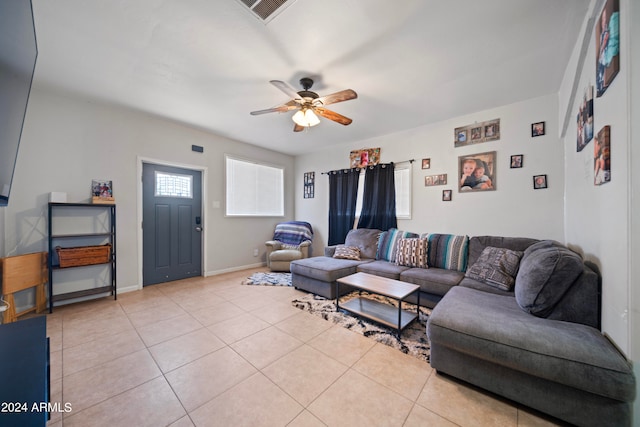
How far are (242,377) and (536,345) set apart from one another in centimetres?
185

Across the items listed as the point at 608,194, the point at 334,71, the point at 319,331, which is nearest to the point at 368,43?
the point at 334,71

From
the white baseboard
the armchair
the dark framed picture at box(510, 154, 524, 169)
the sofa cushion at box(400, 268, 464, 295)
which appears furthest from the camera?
the armchair

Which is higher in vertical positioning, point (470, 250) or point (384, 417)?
point (470, 250)

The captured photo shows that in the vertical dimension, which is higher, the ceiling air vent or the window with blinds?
the ceiling air vent

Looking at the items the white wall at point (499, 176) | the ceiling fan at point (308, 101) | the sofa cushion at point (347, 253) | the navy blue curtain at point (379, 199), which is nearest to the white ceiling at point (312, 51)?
the ceiling fan at point (308, 101)

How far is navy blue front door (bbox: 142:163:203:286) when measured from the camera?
3547 millimetres

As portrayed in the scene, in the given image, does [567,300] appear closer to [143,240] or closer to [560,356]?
[560,356]

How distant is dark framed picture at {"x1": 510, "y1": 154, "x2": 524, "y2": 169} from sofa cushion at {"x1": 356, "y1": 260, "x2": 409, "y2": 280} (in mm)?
1913

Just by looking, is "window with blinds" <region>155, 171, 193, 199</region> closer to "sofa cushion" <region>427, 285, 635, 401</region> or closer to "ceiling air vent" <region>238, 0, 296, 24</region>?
"ceiling air vent" <region>238, 0, 296, 24</region>

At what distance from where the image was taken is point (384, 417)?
1.31 m

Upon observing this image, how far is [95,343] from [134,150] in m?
2.55

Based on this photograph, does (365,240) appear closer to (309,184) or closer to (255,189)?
(309,184)

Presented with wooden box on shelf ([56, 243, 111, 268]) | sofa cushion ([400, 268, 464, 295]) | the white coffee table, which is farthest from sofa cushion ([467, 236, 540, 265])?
wooden box on shelf ([56, 243, 111, 268])

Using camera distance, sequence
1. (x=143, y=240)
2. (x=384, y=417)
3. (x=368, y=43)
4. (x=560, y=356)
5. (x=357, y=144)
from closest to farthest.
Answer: (x=560, y=356)
(x=384, y=417)
(x=368, y=43)
(x=143, y=240)
(x=357, y=144)
